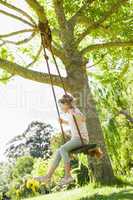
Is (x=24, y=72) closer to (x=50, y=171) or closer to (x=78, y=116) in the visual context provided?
(x=78, y=116)

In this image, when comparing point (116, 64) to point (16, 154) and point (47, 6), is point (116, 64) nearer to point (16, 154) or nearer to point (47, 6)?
point (47, 6)

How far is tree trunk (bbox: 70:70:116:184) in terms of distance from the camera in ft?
47.3

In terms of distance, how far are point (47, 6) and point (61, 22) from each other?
4.58 m

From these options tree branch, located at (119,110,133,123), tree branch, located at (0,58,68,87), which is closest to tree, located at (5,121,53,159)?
tree branch, located at (119,110,133,123)

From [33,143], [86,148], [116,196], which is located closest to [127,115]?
[116,196]

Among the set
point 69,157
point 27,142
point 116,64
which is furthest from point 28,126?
point 69,157

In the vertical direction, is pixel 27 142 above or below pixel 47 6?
above

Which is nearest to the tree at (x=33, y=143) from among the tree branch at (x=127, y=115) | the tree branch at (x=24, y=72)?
the tree branch at (x=127, y=115)

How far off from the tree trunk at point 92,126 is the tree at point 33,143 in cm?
7433

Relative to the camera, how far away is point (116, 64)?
20500 mm

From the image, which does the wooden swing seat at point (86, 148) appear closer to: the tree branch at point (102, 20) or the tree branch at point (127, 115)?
the tree branch at point (102, 20)

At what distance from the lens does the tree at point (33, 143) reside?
9062 centimetres

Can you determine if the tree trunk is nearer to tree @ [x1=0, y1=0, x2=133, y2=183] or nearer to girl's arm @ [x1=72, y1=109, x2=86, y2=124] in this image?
tree @ [x1=0, y1=0, x2=133, y2=183]

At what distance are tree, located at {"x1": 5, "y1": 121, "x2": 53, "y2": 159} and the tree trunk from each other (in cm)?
7433
